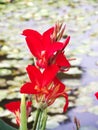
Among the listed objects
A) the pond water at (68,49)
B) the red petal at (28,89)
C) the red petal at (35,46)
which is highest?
the red petal at (35,46)

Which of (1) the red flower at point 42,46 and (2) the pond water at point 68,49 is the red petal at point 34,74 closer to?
(1) the red flower at point 42,46

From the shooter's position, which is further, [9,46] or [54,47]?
[9,46]

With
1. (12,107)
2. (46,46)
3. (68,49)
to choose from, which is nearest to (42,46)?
(46,46)

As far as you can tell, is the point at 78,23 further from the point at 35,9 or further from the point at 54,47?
the point at 54,47

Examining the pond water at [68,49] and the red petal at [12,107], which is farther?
the pond water at [68,49]

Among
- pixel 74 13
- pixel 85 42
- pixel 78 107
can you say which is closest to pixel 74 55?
pixel 85 42

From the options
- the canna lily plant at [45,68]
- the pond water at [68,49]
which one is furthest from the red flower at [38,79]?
the pond water at [68,49]

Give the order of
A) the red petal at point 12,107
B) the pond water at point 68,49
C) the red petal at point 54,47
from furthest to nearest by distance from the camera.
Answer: the pond water at point 68,49 < the red petal at point 12,107 < the red petal at point 54,47

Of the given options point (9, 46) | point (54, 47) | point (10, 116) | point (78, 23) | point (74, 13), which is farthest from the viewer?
point (74, 13)

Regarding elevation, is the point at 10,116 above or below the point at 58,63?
below
